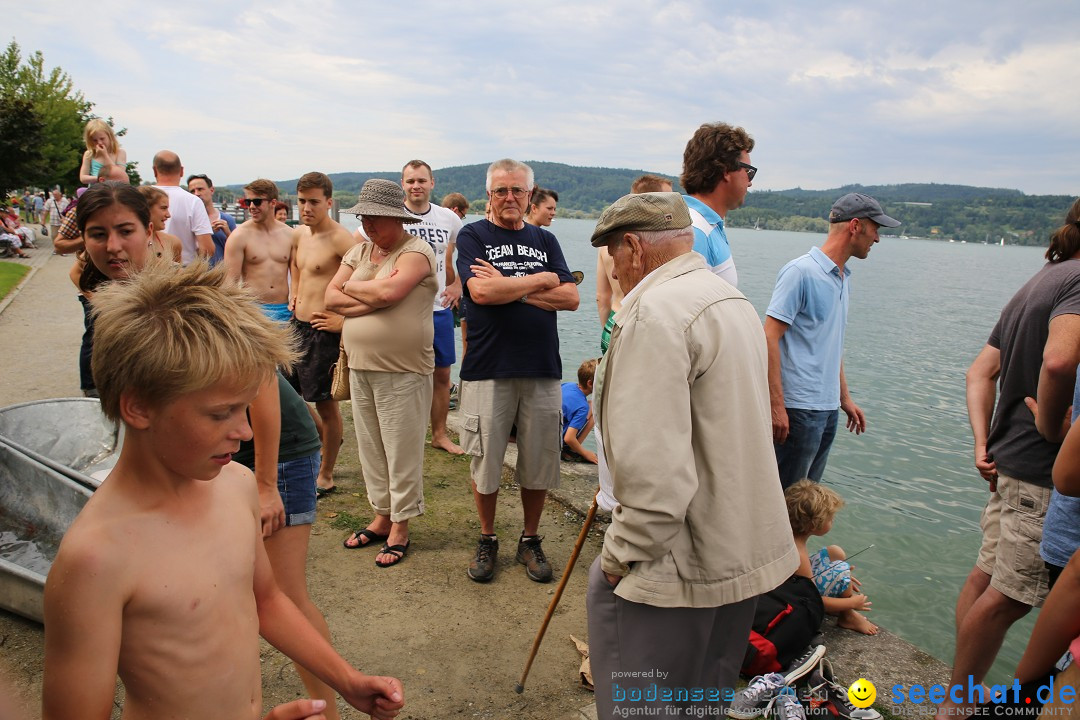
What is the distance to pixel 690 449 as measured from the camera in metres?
2.05

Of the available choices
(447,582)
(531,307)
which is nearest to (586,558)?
(447,582)

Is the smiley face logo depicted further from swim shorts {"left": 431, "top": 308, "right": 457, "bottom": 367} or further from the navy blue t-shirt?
swim shorts {"left": 431, "top": 308, "right": 457, "bottom": 367}

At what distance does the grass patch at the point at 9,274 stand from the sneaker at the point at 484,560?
12734mm

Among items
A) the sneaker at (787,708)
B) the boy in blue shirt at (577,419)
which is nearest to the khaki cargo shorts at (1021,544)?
the sneaker at (787,708)

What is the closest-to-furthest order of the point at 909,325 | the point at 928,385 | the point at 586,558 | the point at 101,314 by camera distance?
the point at 101,314
the point at 586,558
the point at 928,385
the point at 909,325

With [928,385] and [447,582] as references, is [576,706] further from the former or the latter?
[928,385]

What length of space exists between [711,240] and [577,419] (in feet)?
10.0

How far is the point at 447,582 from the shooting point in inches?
156

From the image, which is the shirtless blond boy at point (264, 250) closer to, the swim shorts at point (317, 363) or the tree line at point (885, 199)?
the swim shorts at point (317, 363)

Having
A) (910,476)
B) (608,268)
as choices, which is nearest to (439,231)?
(608,268)

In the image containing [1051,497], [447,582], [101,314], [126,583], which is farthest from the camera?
[447,582]

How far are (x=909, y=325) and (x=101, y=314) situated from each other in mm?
25341

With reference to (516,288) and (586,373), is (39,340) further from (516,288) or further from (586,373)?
(516,288)

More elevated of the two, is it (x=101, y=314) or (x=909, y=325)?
(x=101, y=314)
